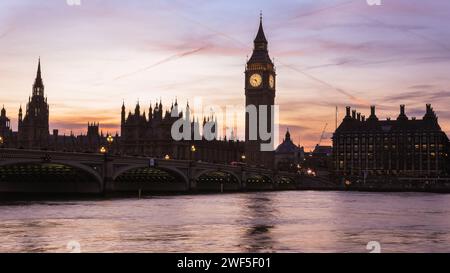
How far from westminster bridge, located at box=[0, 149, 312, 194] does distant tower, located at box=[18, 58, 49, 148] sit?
5391 centimetres

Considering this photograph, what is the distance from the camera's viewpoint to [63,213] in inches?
2336

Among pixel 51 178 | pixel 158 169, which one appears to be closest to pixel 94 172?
pixel 51 178

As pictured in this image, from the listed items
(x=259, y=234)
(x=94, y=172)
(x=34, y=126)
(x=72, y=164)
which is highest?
(x=34, y=126)

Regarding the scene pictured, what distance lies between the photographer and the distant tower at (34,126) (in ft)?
593

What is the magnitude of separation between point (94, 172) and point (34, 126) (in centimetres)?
9437

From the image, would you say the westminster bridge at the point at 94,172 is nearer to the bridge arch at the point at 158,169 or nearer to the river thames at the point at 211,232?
the bridge arch at the point at 158,169

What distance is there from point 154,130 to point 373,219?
127m

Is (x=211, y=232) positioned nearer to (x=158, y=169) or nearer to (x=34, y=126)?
(x=158, y=169)

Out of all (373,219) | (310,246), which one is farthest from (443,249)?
(373,219)

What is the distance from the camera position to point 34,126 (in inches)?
7156

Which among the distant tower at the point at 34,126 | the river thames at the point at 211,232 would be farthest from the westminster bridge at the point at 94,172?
the distant tower at the point at 34,126
